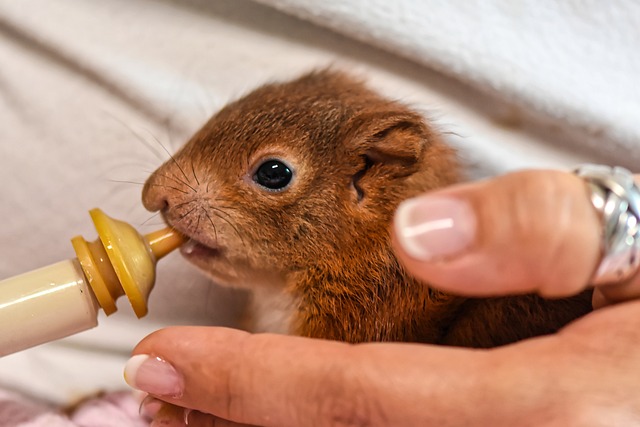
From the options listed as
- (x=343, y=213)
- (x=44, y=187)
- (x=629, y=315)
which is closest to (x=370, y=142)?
(x=343, y=213)

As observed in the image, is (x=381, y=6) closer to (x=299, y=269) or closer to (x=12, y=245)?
(x=299, y=269)

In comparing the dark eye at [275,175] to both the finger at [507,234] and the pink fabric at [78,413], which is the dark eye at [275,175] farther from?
the pink fabric at [78,413]

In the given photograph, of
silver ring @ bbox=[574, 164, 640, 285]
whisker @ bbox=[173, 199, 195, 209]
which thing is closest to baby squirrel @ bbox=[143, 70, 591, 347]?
whisker @ bbox=[173, 199, 195, 209]

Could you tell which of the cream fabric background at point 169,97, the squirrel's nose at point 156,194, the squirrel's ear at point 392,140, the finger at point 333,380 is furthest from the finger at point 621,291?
the squirrel's nose at point 156,194

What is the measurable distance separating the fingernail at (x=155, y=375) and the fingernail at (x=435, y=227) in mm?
466

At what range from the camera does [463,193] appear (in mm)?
830

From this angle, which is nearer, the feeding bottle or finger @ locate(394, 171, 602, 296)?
finger @ locate(394, 171, 602, 296)

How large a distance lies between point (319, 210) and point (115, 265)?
44 centimetres

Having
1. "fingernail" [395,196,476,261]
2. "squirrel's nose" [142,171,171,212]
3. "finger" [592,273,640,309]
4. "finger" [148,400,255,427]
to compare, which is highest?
"fingernail" [395,196,476,261]

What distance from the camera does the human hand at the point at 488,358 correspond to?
2.64 ft

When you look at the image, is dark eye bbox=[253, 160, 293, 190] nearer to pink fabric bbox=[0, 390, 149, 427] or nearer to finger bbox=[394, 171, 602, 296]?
finger bbox=[394, 171, 602, 296]

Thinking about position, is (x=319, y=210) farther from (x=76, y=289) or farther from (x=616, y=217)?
(x=616, y=217)

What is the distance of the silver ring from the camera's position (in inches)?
32.4

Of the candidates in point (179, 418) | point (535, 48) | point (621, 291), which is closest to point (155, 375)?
point (179, 418)
